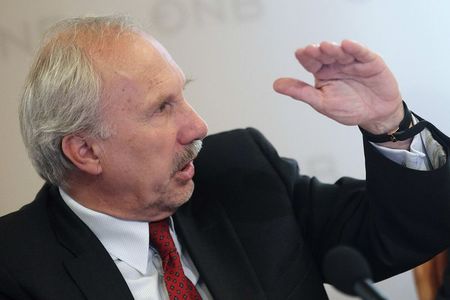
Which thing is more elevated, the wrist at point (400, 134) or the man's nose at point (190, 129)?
the man's nose at point (190, 129)

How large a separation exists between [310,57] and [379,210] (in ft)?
1.24

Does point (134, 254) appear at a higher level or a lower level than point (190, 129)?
lower

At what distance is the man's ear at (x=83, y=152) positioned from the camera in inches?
56.8

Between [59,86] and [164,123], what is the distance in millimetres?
237

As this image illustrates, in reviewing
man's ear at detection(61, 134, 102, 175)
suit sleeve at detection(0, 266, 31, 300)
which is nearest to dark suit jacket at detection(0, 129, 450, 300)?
suit sleeve at detection(0, 266, 31, 300)

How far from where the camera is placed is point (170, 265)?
1.42 meters

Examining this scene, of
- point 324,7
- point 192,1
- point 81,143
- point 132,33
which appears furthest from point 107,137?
point 324,7

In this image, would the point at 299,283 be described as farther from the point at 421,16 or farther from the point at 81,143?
the point at 421,16

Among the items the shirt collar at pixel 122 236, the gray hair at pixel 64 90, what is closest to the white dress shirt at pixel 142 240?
the shirt collar at pixel 122 236

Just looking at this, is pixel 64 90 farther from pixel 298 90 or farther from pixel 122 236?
pixel 298 90

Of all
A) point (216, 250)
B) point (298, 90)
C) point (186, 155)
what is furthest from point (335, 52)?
point (216, 250)

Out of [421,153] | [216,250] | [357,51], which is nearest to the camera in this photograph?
[357,51]

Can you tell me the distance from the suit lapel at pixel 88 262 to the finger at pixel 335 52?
62cm

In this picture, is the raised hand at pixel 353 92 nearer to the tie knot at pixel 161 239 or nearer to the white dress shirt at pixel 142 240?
the white dress shirt at pixel 142 240
